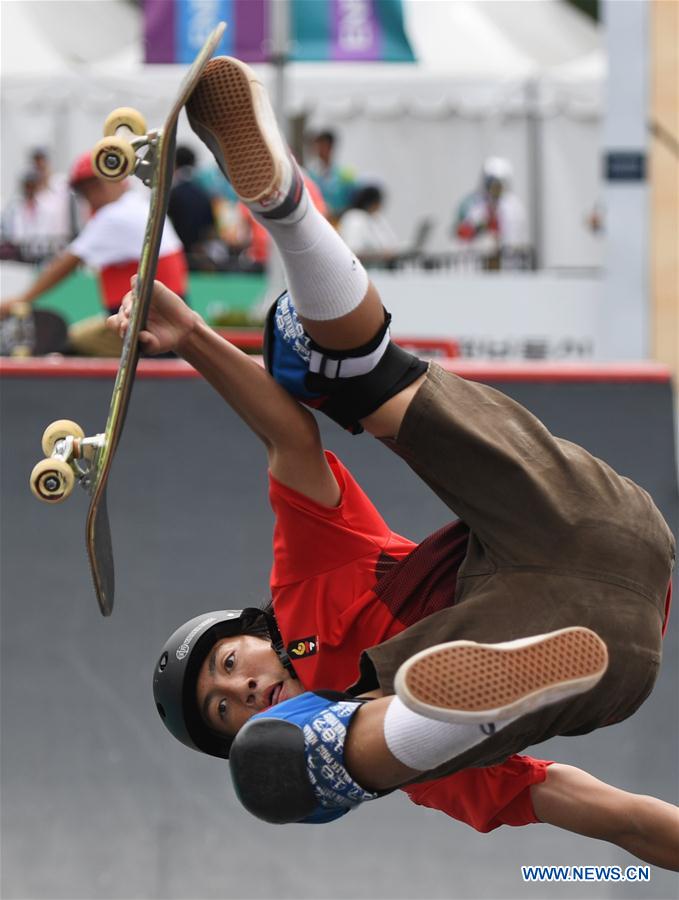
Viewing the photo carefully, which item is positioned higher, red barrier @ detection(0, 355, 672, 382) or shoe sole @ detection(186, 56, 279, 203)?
shoe sole @ detection(186, 56, 279, 203)

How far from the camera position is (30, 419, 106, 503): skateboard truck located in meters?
2.86

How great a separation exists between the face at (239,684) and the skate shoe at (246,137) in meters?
1.04

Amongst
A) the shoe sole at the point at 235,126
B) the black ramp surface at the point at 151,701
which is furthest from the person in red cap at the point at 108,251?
the shoe sole at the point at 235,126

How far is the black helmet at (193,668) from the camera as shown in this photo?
3.26m

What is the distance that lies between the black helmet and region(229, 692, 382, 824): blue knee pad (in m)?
0.48

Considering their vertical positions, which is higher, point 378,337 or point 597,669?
point 378,337

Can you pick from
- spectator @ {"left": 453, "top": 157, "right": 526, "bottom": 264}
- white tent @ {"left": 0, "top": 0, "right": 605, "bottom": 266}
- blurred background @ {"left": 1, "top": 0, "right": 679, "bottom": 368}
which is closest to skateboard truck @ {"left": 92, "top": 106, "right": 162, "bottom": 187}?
blurred background @ {"left": 1, "top": 0, "right": 679, "bottom": 368}

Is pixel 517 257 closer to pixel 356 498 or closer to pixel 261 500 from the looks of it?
pixel 261 500

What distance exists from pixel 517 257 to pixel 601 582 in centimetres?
903

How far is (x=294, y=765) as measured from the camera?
2689 millimetres

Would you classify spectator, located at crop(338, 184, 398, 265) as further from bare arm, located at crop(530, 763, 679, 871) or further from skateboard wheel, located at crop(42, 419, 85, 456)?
skateboard wheel, located at crop(42, 419, 85, 456)

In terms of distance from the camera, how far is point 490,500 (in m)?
2.83

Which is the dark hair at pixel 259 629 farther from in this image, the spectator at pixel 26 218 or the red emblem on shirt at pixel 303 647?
the spectator at pixel 26 218

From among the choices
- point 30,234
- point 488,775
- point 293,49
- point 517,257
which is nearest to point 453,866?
point 488,775
